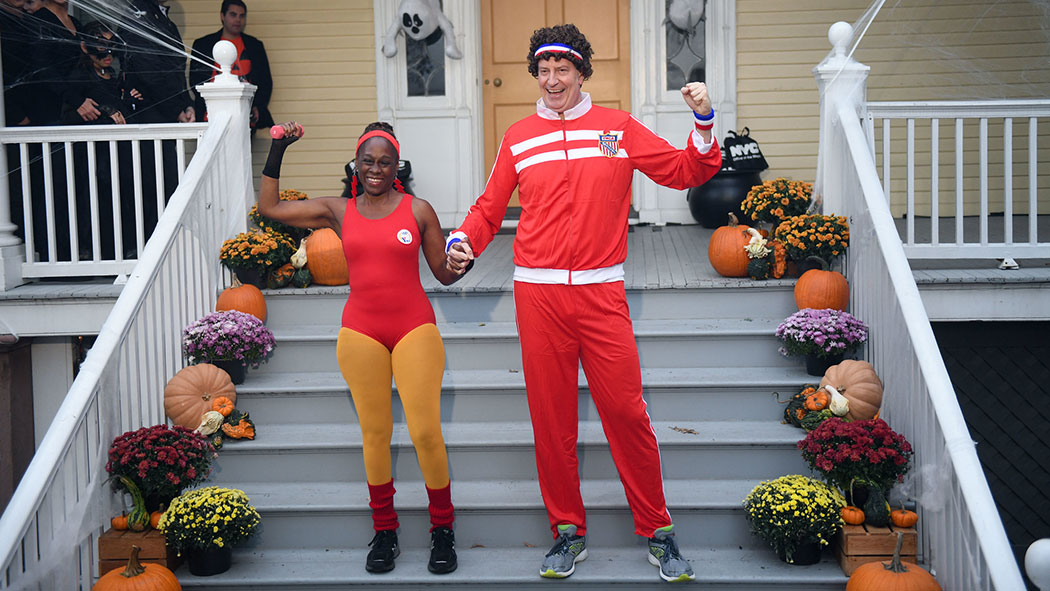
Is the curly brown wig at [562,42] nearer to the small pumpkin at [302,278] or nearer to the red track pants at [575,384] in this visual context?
the red track pants at [575,384]

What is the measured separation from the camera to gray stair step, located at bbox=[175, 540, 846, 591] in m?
3.75

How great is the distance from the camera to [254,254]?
16.7ft

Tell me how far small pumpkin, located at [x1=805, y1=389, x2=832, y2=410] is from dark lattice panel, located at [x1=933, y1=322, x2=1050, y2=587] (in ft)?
6.08

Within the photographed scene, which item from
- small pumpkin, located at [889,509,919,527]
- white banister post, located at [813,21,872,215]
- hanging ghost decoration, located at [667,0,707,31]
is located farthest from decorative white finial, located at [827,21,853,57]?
small pumpkin, located at [889,509,919,527]

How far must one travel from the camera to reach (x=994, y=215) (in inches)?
299

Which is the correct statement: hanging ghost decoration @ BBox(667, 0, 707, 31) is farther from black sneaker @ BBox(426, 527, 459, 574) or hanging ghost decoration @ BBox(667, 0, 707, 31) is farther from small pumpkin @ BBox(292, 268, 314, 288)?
black sneaker @ BBox(426, 527, 459, 574)

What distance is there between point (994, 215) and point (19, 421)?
6.67 metres

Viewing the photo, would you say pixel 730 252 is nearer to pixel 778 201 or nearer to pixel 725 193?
pixel 778 201

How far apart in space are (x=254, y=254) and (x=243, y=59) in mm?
2714

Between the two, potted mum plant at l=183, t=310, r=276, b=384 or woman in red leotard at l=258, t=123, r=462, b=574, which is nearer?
woman in red leotard at l=258, t=123, r=462, b=574

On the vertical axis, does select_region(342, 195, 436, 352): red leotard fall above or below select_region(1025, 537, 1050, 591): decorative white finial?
above

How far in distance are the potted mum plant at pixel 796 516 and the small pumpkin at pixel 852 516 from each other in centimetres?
2

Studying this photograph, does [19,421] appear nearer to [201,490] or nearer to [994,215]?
[201,490]

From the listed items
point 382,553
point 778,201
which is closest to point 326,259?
point 382,553
